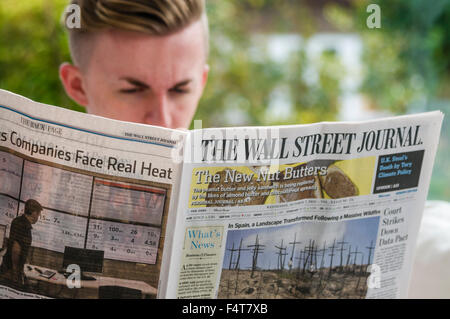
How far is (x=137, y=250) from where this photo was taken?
738 mm

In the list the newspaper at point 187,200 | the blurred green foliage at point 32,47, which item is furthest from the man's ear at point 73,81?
the blurred green foliage at point 32,47

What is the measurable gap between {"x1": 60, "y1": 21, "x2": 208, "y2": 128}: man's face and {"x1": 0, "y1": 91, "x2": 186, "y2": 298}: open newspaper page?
1.17 ft

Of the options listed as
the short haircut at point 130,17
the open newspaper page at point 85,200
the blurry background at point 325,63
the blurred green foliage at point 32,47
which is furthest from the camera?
the blurry background at point 325,63

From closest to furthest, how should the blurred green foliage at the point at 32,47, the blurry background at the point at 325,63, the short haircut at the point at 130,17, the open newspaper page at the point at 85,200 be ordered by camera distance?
the open newspaper page at the point at 85,200
the short haircut at the point at 130,17
the blurred green foliage at the point at 32,47
the blurry background at the point at 325,63

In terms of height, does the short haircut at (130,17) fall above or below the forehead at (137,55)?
above

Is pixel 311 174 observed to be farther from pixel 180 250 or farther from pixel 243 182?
pixel 180 250

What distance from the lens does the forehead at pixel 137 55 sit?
1.08 metres

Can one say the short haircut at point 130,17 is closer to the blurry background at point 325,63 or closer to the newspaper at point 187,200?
the newspaper at point 187,200

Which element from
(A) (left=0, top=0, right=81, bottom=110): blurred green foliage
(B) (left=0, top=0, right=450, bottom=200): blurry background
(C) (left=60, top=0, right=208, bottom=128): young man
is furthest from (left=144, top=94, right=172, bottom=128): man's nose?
(B) (left=0, top=0, right=450, bottom=200): blurry background

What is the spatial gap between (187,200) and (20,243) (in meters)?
0.25

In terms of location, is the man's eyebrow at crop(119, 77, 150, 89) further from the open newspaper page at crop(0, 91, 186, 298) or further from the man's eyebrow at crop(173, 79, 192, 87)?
the open newspaper page at crop(0, 91, 186, 298)

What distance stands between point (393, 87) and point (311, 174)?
90.0 inches

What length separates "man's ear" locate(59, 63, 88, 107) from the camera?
3.76 feet

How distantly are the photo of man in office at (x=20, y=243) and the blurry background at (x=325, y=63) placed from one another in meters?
2.11
